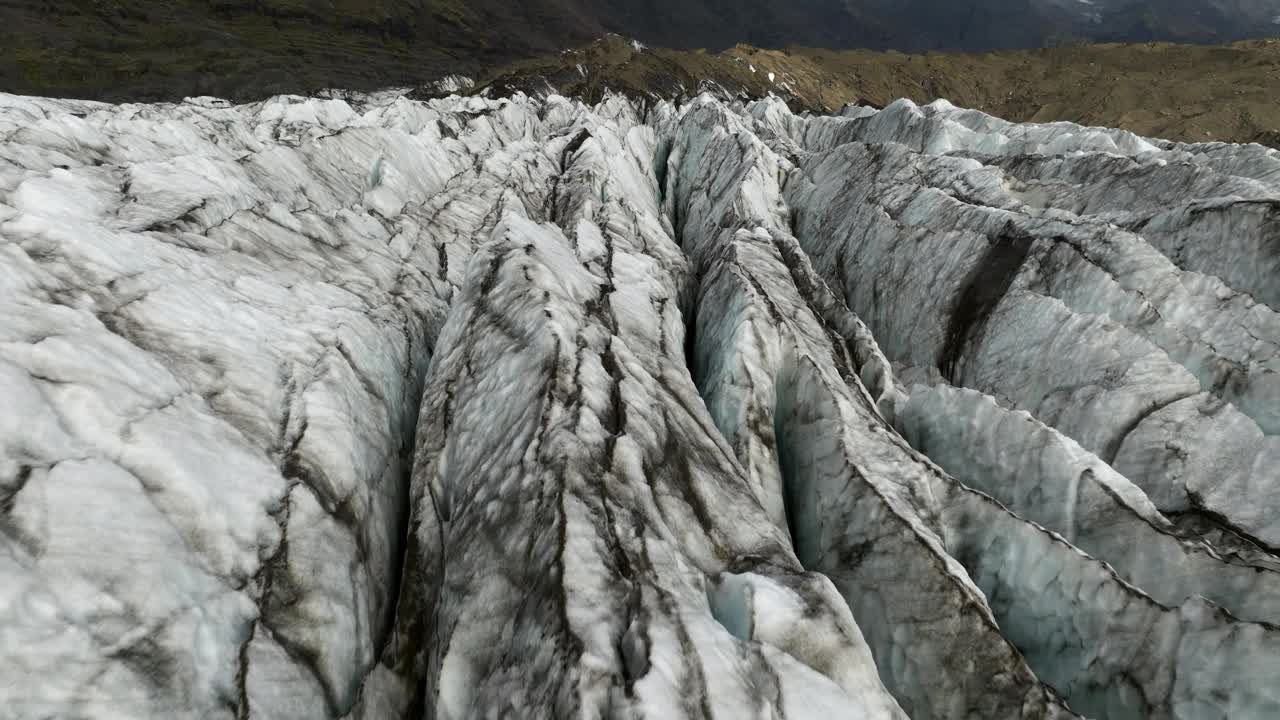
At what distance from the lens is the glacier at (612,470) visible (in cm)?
532

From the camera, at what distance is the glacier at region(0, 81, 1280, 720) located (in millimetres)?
5316

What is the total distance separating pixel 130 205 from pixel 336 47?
461 ft

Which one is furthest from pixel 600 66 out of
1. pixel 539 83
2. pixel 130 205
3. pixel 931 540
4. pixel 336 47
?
pixel 931 540

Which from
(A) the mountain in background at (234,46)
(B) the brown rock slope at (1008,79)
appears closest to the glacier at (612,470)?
(B) the brown rock slope at (1008,79)

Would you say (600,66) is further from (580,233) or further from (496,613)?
(496,613)

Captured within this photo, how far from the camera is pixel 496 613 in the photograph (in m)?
5.97

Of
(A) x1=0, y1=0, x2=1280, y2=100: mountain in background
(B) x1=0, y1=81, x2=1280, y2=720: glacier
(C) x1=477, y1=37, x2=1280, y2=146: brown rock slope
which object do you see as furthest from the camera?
(A) x1=0, y1=0, x2=1280, y2=100: mountain in background

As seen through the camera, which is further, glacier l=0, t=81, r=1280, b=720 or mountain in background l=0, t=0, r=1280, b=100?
mountain in background l=0, t=0, r=1280, b=100

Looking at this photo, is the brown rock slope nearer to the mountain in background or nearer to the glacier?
the mountain in background

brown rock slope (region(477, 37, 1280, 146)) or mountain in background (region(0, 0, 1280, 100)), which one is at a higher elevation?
brown rock slope (region(477, 37, 1280, 146))

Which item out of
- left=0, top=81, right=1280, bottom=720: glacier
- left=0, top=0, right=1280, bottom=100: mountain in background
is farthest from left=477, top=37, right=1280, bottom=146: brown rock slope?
left=0, top=81, right=1280, bottom=720: glacier

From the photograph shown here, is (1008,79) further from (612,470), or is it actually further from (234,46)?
(234,46)

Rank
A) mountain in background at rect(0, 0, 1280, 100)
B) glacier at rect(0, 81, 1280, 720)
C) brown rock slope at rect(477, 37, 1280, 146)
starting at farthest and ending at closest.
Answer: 1. mountain in background at rect(0, 0, 1280, 100)
2. brown rock slope at rect(477, 37, 1280, 146)
3. glacier at rect(0, 81, 1280, 720)

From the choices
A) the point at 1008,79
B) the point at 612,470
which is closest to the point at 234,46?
the point at 612,470
